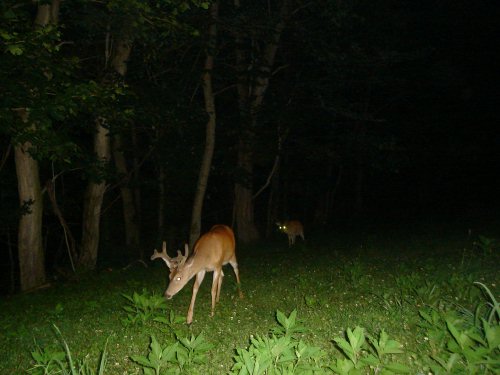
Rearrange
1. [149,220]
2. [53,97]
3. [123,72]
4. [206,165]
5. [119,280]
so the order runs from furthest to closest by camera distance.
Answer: [149,220], [206,165], [123,72], [119,280], [53,97]

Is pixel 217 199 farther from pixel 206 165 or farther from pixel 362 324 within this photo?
pixel 362 324

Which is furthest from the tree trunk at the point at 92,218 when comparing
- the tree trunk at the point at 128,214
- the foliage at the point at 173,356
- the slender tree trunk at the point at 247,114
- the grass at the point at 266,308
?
the foliage at the point at 173,356

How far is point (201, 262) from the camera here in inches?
309

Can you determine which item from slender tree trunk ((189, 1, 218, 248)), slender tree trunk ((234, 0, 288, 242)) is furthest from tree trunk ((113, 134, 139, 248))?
slender tree trunk ((189, 1, 218, 248))

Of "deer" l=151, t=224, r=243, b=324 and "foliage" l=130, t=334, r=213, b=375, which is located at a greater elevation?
"foliage" l=130, t=334, r=213, b=375

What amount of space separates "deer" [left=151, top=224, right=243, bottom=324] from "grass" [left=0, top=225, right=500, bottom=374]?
14.0 inches

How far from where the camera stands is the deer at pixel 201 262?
23.9ft

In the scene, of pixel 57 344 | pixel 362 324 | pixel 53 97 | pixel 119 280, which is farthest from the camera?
pixel 119 280

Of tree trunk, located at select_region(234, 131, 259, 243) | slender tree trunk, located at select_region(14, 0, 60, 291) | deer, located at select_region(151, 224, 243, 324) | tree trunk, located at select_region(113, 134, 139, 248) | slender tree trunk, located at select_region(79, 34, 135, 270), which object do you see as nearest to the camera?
deer, located at select_region(151, 224, 243, 324)

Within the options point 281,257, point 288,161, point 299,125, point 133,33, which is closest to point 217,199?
point 288,161

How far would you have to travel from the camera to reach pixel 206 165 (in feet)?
51.3

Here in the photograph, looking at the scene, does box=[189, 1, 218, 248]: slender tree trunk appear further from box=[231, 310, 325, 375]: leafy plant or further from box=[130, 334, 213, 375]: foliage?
box=[231, 310, 325, 375]: leafy plant

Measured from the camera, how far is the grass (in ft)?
17.6

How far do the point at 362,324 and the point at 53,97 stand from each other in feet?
24.8
